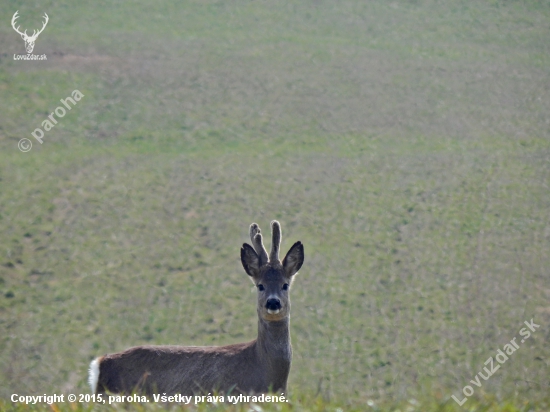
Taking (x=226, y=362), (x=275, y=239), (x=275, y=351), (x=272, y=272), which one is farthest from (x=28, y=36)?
(x=275, y=351)

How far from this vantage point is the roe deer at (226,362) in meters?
9.22

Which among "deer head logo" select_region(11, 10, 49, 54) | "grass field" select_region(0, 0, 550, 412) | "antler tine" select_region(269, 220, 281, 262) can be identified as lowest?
"antler tine" select_region(269, 220, 281, 262)

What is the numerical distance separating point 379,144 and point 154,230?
11.7 meters

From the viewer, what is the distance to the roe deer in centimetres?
922

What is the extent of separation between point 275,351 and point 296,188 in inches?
711

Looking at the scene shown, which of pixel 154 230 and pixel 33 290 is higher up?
pixel 154 230

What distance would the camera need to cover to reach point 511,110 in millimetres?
34500

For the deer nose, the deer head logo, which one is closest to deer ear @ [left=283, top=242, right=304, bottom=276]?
the deer nose

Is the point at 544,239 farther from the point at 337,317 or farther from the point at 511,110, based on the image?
the point at 511,110

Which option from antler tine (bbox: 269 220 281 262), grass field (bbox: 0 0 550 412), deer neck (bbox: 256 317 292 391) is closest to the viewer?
deer neck (bbox: 256 317 292 391)

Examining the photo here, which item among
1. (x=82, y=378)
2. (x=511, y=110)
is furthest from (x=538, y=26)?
(x=82, y=378)

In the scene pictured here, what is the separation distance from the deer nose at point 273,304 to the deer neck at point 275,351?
0.90 ft

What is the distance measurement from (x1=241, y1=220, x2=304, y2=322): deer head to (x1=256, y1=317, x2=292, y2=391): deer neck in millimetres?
117

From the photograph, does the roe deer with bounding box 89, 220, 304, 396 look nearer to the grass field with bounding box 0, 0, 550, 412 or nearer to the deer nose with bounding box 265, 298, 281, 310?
the deer nose with bounding box 265, 298, 281, 310
